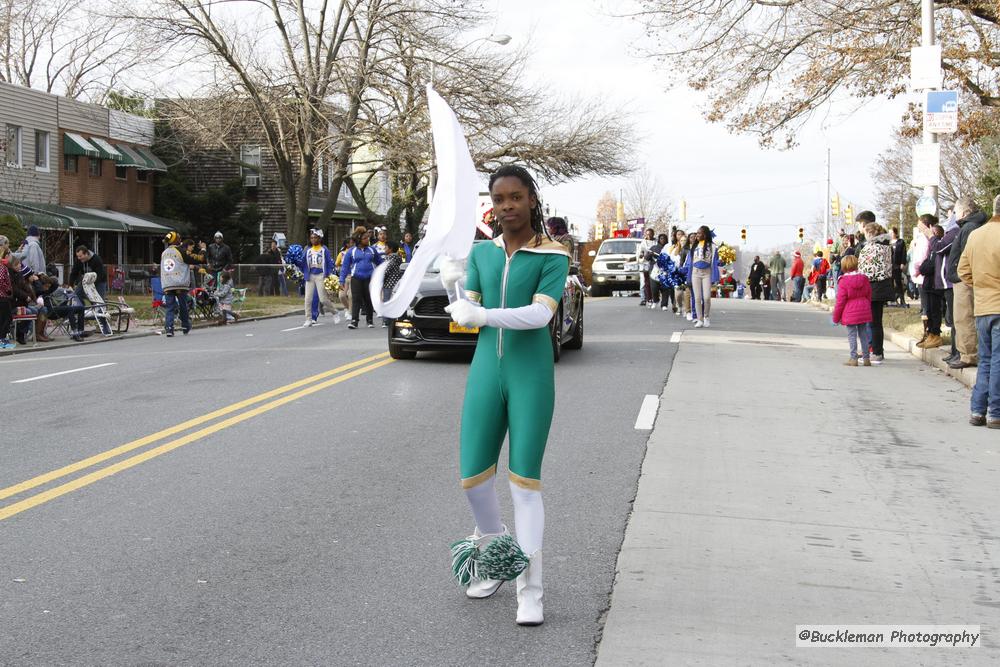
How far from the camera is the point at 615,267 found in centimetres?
3953

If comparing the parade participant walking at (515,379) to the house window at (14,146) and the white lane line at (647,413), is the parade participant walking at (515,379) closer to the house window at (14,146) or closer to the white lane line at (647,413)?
the white lane line at (647,413)

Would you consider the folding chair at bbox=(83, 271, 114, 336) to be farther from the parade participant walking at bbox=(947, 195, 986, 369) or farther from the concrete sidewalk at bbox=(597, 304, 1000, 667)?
the parade participant walking at bbox=(947, 195, 986, 369)

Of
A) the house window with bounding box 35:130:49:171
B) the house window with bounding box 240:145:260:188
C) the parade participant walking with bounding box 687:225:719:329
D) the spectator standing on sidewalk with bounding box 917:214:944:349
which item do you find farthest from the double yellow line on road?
the house window with bounding box 240:145:260:188

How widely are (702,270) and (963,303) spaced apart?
299 inches

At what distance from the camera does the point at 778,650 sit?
446 centimetres

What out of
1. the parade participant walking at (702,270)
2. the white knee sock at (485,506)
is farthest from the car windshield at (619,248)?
the white knee sock at (485,506)

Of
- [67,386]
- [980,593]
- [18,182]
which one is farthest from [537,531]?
[18,182]

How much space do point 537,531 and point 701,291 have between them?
16.9 metres

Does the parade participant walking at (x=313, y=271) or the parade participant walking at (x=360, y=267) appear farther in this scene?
the parade participant walking at (x=313, y=271)

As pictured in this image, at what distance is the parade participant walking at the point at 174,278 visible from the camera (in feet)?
66.2

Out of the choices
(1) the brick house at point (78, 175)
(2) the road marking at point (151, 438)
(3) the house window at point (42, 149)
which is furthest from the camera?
(3) the house window at point (42, 149)

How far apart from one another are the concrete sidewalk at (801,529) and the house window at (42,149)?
32465 mm

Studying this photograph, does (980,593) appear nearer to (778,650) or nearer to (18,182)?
(778,650)

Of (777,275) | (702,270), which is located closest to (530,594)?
(702,270)
